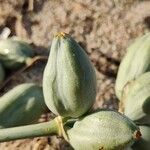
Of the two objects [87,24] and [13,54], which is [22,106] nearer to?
[13,54]

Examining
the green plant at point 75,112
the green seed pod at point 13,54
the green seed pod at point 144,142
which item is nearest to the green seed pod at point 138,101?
the green seed pod at point 144,142

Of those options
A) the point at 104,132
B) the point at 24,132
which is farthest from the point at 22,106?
the point at 104,132

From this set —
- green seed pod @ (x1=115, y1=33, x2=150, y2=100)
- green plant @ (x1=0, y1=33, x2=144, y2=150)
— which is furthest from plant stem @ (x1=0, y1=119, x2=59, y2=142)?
green seed pod @ (x1=115, y1=33, x2=150, y2=100)

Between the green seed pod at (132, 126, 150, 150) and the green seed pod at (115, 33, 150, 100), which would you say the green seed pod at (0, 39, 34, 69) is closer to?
the green seed pod at (115, 33, 150, 100)

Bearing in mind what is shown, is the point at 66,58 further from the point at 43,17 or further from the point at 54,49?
the point at 43,17

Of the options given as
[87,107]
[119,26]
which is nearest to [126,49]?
[119,26]
